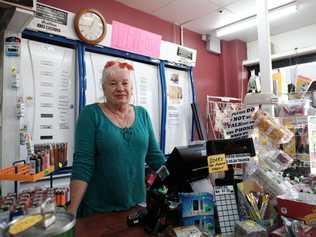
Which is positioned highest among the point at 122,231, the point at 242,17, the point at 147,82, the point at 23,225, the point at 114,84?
the point at 242,17

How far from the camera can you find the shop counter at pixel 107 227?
1.01m

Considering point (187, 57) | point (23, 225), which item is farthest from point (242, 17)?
point (23, 225)

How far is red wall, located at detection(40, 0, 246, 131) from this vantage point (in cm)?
309

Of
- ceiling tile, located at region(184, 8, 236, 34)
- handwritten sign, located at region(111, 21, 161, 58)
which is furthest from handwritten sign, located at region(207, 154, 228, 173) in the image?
ceiling tile, located at region(184, 8, 236, 34)

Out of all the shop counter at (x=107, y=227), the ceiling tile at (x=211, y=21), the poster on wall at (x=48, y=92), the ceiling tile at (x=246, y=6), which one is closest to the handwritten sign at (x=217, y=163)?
the shop counter at (x=107, y=227)

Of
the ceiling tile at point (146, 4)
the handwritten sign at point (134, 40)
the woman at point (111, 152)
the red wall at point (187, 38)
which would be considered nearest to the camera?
the woman at point (111, 152)

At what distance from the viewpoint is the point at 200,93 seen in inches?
168

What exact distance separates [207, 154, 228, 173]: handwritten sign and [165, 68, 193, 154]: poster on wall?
223 centimetres

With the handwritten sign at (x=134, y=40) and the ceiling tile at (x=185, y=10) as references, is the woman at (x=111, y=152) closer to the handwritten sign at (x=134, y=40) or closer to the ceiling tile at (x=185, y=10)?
the handwritten sign at (x=134, y=40)

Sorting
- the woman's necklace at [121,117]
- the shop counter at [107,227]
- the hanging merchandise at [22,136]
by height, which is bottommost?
the shop counter at [107,227]

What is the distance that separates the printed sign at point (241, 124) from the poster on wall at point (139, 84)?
5.35 ft

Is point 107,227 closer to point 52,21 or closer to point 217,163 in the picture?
point 217,163

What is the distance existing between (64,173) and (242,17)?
3.00 m

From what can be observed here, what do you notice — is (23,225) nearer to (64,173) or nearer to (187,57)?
(64,173)
